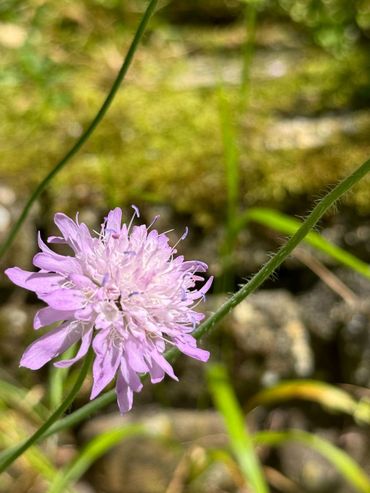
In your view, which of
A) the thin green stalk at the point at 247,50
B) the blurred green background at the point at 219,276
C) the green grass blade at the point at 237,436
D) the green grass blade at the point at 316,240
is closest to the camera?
the green grass blade at the point at 316,240

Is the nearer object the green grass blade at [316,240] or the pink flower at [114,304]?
the pink flower at [114,304]

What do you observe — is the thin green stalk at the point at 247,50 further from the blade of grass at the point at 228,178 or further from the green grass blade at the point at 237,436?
the green grass blade at the point at 237,436

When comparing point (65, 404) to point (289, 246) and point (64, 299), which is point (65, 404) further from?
point (289, 246)

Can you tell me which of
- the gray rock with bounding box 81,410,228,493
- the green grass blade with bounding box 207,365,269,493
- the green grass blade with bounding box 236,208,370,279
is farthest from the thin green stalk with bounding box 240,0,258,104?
the gray rock with bounding box 81,410,228,493

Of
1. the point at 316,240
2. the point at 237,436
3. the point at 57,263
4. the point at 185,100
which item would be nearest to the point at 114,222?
the point at 57,263

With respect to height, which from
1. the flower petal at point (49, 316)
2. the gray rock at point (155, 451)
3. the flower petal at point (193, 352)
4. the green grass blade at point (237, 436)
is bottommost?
the gray rock at point (155, 451)

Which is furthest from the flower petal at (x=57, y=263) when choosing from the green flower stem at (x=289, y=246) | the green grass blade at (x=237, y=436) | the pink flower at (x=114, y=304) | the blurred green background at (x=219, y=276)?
the blurred green background at (x=219, y=276)

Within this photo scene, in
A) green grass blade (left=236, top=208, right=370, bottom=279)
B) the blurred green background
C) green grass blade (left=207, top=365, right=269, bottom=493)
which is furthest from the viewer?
the blurred green background

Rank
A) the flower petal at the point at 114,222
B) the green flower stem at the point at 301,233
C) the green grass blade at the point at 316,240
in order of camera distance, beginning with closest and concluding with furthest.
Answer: the green flower stem at the point at 301,233, the flower petal at the point at 114,222, the green grass blade at the point at 316,240

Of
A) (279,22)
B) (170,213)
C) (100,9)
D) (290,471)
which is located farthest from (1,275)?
(279,22)

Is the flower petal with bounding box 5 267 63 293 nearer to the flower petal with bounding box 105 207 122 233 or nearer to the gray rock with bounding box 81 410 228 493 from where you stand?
the flower petal with bounding box 105 207 122 233
